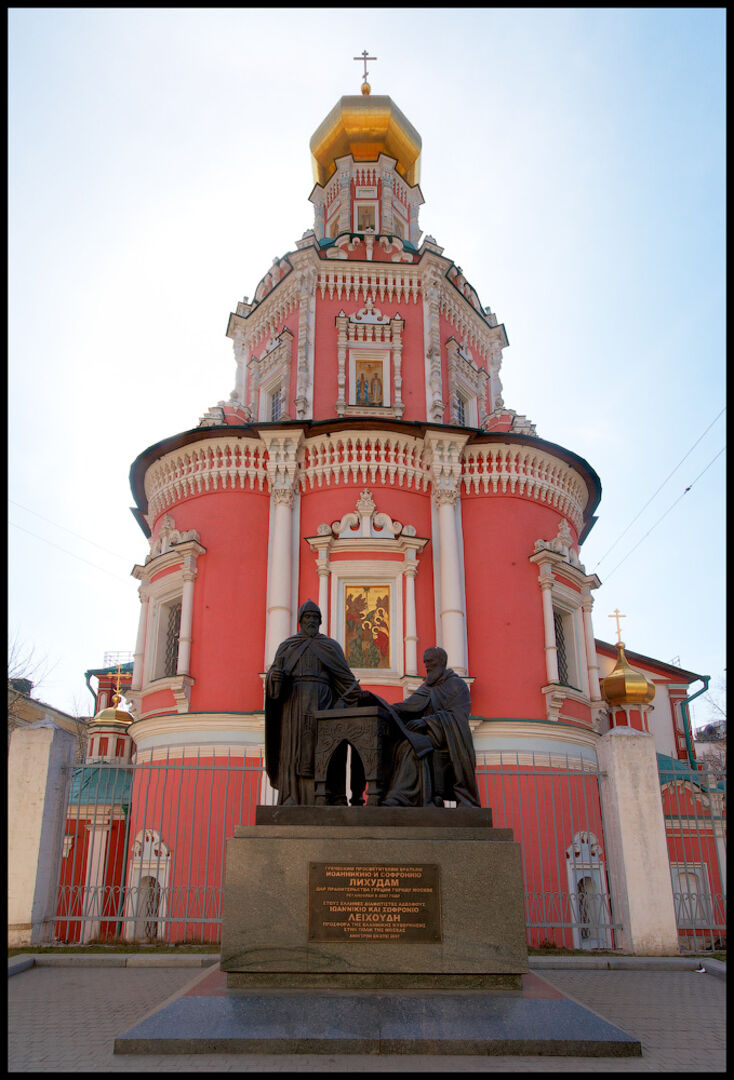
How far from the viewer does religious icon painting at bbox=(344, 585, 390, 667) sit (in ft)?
50.6

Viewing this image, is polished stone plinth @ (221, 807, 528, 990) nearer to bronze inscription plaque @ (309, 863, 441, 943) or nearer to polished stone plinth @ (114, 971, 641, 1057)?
bronze inscription plaque @ (309, 863, 441, 943)

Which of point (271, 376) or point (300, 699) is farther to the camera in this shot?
point (271, 376)

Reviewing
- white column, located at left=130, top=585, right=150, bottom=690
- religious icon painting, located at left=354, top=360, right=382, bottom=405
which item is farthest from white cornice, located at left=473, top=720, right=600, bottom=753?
religious icon painting, located at left=354, top=360, right=382, bottom=405

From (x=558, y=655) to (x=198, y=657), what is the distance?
7.69m

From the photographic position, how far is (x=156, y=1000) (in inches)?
261

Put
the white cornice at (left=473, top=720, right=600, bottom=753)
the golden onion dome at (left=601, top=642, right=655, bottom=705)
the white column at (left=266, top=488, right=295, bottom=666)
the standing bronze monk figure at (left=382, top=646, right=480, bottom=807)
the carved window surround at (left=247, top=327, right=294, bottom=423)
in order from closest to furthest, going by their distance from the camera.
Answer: the standing bronze monk figure at (left=382, top=646, right=480, bottom=807) → the white cornice at (left=473, top=720, right=600, bottom=753) → the white column at (left=266, top=488, right=295, bottom=666) → the carved window surround at (left=247, top=327, right=294, bottom=423) → the golden onion dome at (left=601, top=642, right=655, bottom=705)

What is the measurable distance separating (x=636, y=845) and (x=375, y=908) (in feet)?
16.8

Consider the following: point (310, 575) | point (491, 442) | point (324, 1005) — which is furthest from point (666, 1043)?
point (491, 442)

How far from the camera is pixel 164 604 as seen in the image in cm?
1741

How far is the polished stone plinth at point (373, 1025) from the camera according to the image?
4.73 meters

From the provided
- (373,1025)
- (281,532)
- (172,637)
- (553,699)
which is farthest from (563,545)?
(373,1025)

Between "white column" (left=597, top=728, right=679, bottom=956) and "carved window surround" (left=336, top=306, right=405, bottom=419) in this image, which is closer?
"white column" (left=597, top=728, right=679, bottom=956)

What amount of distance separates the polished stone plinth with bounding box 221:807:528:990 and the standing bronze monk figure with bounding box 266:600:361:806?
0.57 metres

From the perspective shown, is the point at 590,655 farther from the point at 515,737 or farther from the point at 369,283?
the point at 369,283
